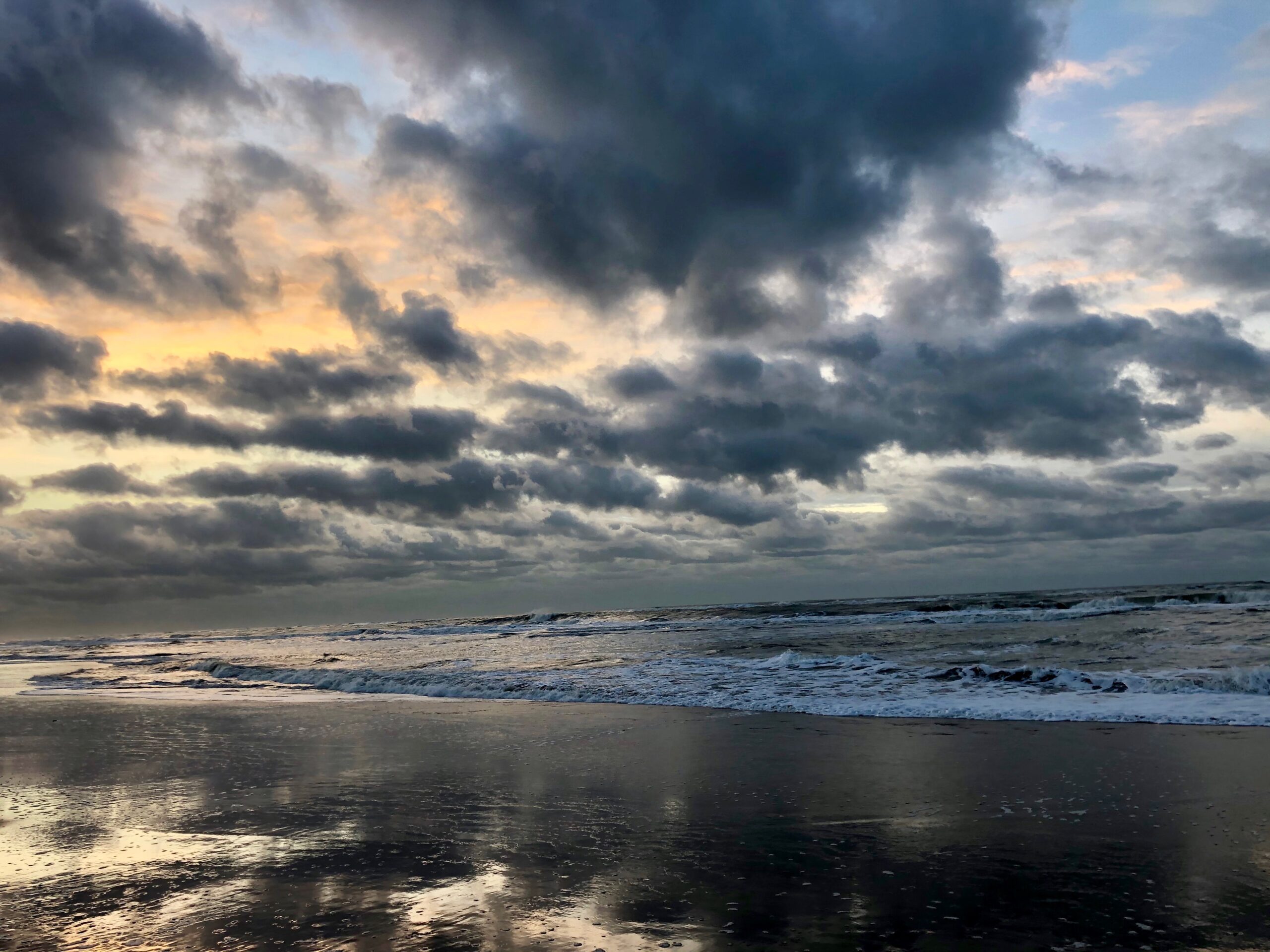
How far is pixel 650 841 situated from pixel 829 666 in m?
16.6

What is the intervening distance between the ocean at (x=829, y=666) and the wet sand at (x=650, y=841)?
3147 millimetres

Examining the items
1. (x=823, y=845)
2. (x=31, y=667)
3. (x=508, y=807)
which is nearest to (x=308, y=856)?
(x=508, y=807)

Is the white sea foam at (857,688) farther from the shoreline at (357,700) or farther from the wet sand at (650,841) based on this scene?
the wet sand at (650,841)

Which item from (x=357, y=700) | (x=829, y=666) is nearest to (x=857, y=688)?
(x=829, y=666)

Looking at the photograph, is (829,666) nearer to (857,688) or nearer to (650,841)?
(857,688)

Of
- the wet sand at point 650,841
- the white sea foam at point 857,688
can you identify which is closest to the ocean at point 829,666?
the white sea foam at point 857,688

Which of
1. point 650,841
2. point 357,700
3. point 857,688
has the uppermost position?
point 650,841

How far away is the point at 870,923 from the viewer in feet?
16.9

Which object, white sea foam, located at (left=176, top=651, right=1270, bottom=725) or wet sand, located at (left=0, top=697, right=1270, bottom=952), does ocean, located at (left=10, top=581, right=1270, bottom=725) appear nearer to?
white sea foam, located at (left=176, top=651, right=1270, bottom=725)

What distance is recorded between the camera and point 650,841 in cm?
715

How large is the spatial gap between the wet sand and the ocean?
3.15m

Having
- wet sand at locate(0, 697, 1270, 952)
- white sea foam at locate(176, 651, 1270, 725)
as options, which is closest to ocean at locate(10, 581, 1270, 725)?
white sea foam at locate(176, 651, 1270, 725)

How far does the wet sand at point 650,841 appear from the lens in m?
5.17

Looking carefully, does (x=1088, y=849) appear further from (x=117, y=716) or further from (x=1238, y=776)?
(x=117, y=716)
